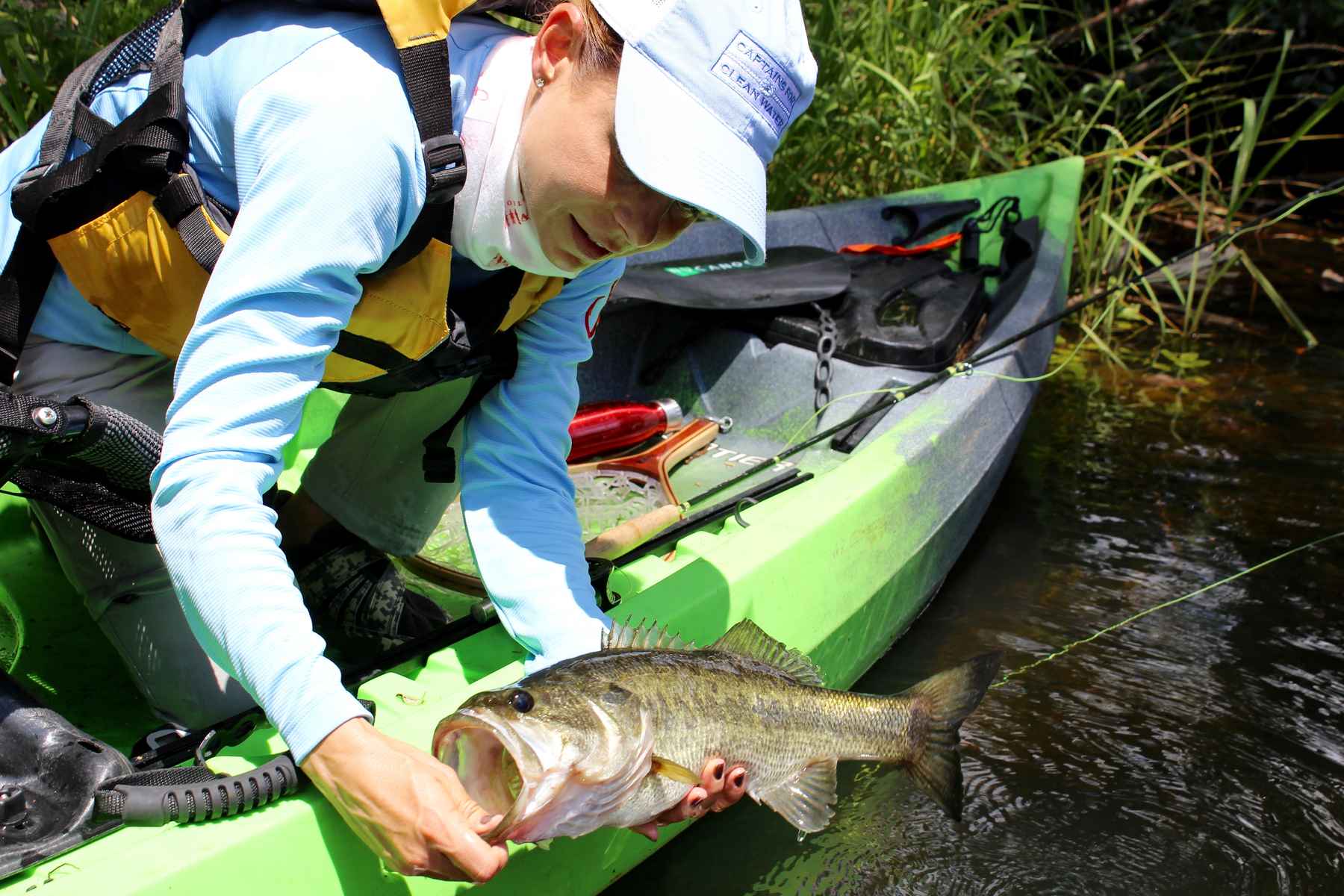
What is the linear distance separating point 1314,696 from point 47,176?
3.41 meters

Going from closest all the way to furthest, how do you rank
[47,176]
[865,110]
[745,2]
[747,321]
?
[745,2] → [47,176] → [747,321] → [865,110]

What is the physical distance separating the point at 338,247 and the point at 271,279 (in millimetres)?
102

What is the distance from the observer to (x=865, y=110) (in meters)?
6.09

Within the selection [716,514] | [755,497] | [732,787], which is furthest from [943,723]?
[755,497]

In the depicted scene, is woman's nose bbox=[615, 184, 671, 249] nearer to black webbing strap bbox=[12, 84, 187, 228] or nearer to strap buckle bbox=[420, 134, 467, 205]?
strap buckle bbox=[420, 134, 467, 205]

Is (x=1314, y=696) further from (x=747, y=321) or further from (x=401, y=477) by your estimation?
(x=401, y=477)

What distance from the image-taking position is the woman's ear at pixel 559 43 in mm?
1690

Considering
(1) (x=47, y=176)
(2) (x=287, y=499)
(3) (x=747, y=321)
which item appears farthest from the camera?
(3) (x=747, y=321)

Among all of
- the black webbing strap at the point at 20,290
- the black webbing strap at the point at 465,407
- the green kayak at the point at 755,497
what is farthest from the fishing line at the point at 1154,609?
the black webbing strap at the point at 20,290

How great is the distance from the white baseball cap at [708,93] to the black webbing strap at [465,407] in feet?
2.19

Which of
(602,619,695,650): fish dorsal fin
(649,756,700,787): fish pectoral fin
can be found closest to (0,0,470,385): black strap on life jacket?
(602,619,695,650): fish dorsal fin

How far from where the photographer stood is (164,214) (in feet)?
6.09

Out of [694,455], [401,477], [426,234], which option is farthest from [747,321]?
[426,234]

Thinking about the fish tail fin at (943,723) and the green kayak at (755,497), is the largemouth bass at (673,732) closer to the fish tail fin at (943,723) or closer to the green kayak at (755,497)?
the fish tail fin at (943,723)
